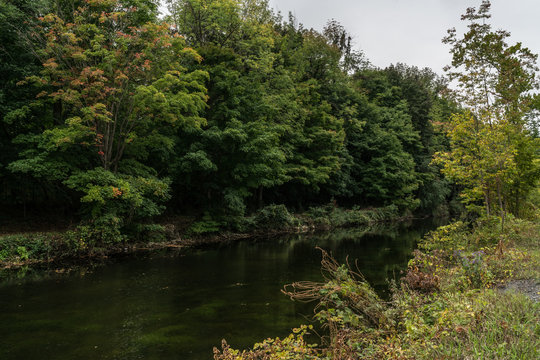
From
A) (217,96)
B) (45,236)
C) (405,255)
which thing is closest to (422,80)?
(217,96)

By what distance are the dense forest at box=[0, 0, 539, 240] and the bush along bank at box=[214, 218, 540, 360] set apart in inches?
257

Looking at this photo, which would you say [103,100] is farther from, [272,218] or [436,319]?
[436,319]

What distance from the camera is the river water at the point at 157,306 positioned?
6.84 m

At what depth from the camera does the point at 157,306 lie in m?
9.25

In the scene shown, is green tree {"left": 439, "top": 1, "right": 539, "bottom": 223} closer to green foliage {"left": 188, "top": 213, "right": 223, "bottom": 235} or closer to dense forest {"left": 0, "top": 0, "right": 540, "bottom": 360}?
dense forest {"left": 0, "top": 0, "right": 540, "bottom": 360}

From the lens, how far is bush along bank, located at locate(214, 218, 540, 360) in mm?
3959

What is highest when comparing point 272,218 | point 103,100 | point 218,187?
point 103,100

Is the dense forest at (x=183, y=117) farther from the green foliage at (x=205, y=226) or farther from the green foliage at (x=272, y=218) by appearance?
the green foliage at (x=272, y=218)

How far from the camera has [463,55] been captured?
13.7 metres

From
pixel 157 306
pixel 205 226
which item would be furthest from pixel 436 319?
pixel 205 226

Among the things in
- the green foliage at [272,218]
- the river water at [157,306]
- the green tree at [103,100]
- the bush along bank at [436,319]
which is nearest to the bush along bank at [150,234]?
the green foliage at [272,218]

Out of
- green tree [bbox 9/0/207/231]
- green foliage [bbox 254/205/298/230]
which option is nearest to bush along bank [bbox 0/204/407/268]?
green foliage [bbox 254/205/298/230]

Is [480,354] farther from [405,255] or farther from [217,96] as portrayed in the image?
A: [217,96]

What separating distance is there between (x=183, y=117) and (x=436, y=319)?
16.3 m
